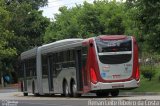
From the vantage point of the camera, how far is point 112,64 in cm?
2802

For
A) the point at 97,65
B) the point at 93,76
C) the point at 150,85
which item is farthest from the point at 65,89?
the point at 150,85

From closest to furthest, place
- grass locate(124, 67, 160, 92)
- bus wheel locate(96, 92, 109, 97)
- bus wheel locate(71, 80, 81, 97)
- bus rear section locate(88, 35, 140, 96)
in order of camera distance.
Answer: bus rear section locate(88, 35, 140, 96)
bus wheel locate(71, 80, 81, 97)
bus wheel locate(96, 92, 109, 97)
grass locate(124, 67, 160, 92)

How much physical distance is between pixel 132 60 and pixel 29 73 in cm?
1261

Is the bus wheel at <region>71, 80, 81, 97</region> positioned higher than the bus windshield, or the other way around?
the bus windshield

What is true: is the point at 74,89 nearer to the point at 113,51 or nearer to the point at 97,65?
the point at 97,65

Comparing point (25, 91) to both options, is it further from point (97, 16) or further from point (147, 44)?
point (97, 16)

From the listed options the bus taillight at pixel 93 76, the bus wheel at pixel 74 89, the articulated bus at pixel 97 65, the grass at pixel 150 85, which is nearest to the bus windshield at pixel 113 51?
the articulated bus at pixel 97 65

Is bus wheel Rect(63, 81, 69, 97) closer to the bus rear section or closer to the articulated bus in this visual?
the articulated bus

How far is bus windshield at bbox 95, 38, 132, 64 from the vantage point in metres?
28.0

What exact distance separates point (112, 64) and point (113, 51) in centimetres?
69

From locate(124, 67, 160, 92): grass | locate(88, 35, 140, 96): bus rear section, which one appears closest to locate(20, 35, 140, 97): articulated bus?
locate(88, 35, 140, 96): bus rear section

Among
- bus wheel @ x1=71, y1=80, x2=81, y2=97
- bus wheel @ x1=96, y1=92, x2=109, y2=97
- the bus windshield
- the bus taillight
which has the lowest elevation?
bus wheel @ x1=96, y1=92, x2=109, y2=97

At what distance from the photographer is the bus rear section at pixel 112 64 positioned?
27.8 meters

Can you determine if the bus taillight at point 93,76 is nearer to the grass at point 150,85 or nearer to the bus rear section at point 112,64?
the bus rear section at point 112,64
